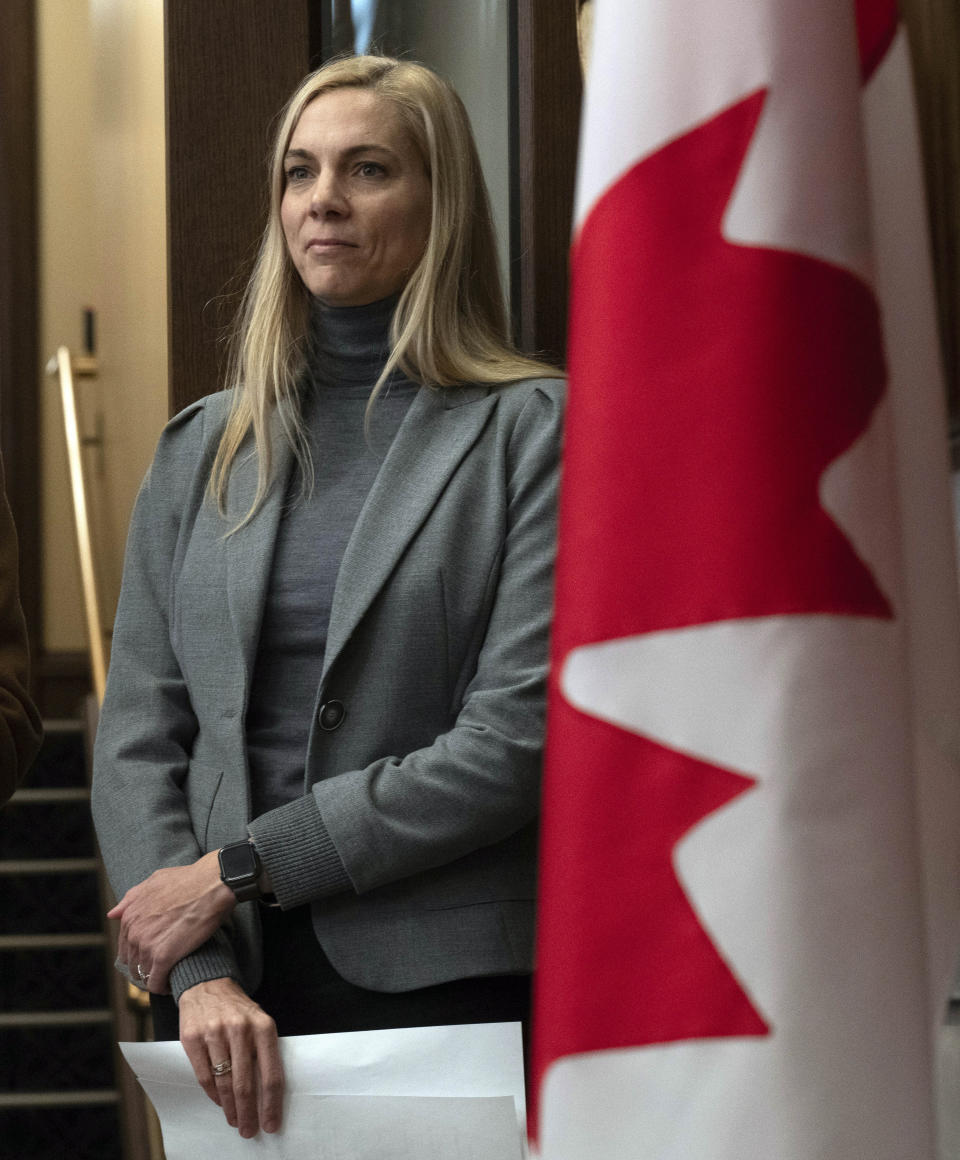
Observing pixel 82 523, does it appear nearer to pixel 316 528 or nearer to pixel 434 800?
pixel 316 528

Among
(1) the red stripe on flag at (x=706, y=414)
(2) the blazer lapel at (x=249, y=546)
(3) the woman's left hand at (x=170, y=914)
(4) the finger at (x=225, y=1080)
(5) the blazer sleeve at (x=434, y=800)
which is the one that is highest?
(1) the red stripe on flag at (x=706, y=414)

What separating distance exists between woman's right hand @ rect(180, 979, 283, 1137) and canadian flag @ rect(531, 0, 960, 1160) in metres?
0.52

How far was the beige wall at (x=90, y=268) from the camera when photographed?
175 inches

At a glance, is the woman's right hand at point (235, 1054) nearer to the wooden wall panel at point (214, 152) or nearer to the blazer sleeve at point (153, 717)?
the blazer sleeve at point (153, 717)

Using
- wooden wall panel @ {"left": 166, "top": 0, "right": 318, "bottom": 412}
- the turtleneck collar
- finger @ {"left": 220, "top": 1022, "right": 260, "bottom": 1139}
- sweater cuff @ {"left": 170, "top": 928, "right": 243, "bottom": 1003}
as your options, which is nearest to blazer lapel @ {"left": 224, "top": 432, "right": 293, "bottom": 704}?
the turtleneck collar

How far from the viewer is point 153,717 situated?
150cm

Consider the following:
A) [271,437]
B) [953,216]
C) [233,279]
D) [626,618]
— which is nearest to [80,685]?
[233,279]

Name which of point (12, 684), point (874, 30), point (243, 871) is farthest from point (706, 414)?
point (12, 684)

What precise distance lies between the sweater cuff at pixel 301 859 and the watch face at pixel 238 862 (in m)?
0.01

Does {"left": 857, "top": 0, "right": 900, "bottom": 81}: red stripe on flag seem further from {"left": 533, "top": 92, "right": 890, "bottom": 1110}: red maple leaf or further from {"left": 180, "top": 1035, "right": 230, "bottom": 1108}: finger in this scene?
{"left": 180, "top": 1035, "right": 230, "bottom": 1108}: finger

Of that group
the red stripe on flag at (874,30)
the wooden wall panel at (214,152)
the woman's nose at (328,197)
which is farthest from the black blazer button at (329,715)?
the wooden wall panel at (214,152)

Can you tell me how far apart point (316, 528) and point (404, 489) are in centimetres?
11

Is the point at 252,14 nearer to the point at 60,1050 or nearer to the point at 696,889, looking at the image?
the point at 696,889

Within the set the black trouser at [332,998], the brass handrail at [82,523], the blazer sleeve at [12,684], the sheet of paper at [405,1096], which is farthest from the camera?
the brass handrail at [82,523]
